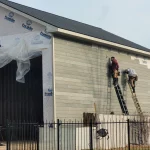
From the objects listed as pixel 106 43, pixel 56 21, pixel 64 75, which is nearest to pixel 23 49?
pixel 64 75

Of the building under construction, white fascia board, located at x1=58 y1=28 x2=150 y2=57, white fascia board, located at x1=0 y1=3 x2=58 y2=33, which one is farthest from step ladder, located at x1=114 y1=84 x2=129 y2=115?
white fascia board, located at x1=0 y1=3 x2=58 y2=33

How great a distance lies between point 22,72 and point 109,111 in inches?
236

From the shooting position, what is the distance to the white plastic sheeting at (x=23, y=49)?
18.5 m

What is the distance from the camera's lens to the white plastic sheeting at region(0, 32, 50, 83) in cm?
1847

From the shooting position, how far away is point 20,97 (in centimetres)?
2256

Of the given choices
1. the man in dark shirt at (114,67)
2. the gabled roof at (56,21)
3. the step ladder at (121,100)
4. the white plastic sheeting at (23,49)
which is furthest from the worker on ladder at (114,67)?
the white plastic sheeting at (23,49)

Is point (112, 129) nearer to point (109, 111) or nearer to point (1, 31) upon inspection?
point (109, 111)

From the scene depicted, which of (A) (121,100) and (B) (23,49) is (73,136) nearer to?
(B) (23,49)

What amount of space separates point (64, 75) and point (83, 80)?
175cm

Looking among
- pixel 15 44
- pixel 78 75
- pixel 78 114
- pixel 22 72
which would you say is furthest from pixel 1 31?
pixel 78 114

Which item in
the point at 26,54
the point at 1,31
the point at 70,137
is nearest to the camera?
the point at 70,137

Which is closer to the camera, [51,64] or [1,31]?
[51,64]

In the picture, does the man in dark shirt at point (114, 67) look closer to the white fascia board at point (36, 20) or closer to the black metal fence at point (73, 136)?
the black metal fence at point (73, 136)

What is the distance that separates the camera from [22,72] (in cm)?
1884
